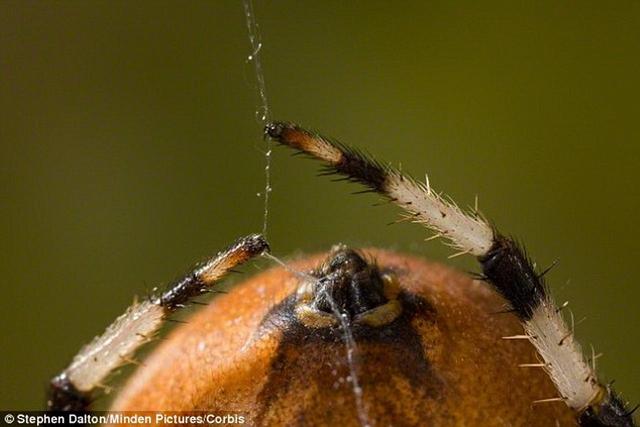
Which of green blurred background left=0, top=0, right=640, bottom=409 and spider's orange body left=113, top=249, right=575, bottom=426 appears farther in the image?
green blurred background left=0, top=0, right=640, bottom=409

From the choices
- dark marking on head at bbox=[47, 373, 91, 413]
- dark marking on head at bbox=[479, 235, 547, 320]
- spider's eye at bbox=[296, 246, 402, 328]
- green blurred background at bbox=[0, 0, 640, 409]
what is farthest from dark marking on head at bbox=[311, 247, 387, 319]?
green blurred background at bbox=[0, 0, 640, 409]

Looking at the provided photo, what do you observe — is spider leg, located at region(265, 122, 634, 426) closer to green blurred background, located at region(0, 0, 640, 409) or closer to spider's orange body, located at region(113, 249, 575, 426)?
spider's orange body, located at region(113, 249, 575, 426)

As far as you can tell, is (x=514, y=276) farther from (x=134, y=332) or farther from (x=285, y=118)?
(x=285, y=118)

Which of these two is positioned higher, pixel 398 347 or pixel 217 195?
pixel 398 347

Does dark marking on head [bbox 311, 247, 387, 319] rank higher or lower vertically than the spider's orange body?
higher

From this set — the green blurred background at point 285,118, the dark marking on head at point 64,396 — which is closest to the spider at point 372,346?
the dark marking on head at point 64,396

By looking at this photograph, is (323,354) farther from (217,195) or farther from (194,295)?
(217,195)

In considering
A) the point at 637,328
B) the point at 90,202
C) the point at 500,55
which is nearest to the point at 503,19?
the point at 500,55
